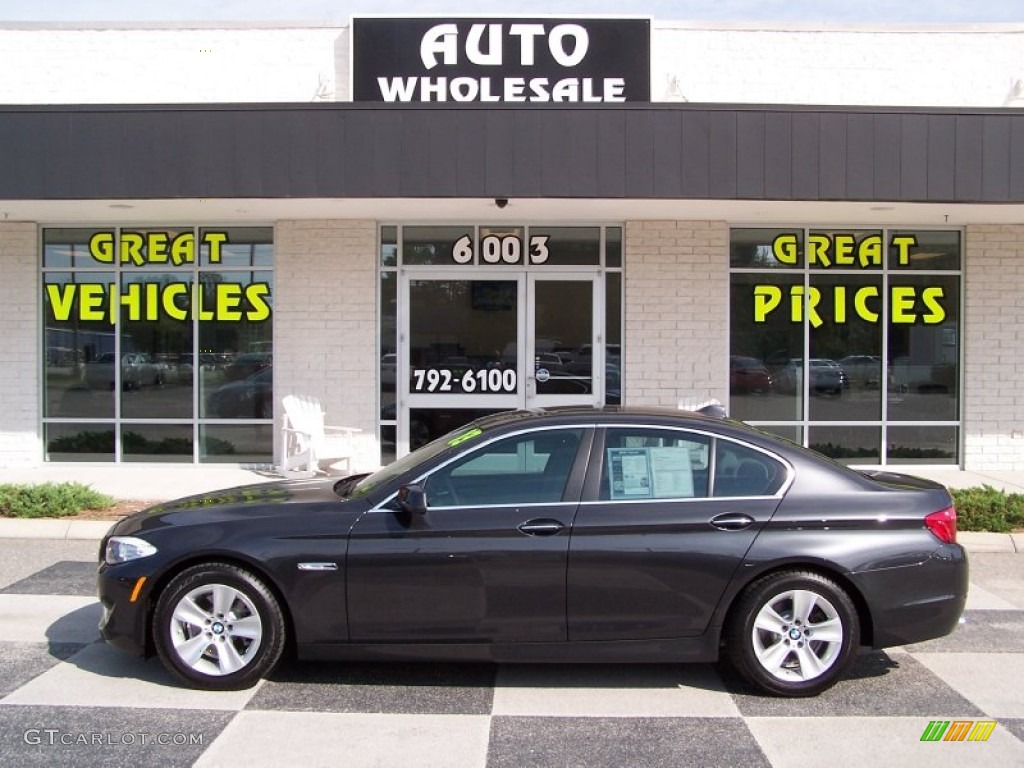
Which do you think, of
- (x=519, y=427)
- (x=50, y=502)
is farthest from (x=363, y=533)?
(x=50, y=502)

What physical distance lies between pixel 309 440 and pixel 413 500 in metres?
6.86

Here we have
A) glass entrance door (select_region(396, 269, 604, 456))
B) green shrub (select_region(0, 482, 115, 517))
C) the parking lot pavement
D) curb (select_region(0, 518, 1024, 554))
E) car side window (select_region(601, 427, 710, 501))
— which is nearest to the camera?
the parking lot pavement

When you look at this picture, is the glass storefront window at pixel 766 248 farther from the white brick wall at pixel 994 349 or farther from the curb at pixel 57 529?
the curb at pixel 57 529

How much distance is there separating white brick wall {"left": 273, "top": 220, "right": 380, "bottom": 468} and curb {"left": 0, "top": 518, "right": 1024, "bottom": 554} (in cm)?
371

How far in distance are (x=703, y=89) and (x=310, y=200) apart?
5.28 meters

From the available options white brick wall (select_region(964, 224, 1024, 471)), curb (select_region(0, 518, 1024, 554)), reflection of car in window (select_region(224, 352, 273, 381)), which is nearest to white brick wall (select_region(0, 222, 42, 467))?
reflection of car in window (select_region(224, 352, 273, 381))

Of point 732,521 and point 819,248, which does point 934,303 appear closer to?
point 819,248

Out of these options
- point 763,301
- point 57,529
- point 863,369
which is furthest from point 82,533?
point 863,369

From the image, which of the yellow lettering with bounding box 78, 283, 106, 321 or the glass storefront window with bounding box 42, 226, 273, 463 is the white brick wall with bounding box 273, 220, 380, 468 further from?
the yellow lettering with bounding box 78, 283, 106, 321

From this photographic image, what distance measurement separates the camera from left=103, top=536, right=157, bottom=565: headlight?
509 cm

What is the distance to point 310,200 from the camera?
34.8ft

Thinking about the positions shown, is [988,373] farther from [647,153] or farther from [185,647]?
[185,647]

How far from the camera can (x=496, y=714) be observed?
190 inches

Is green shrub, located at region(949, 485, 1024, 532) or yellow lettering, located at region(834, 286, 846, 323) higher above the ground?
yellow lettering, located at region(834, 286, 846, 323)
